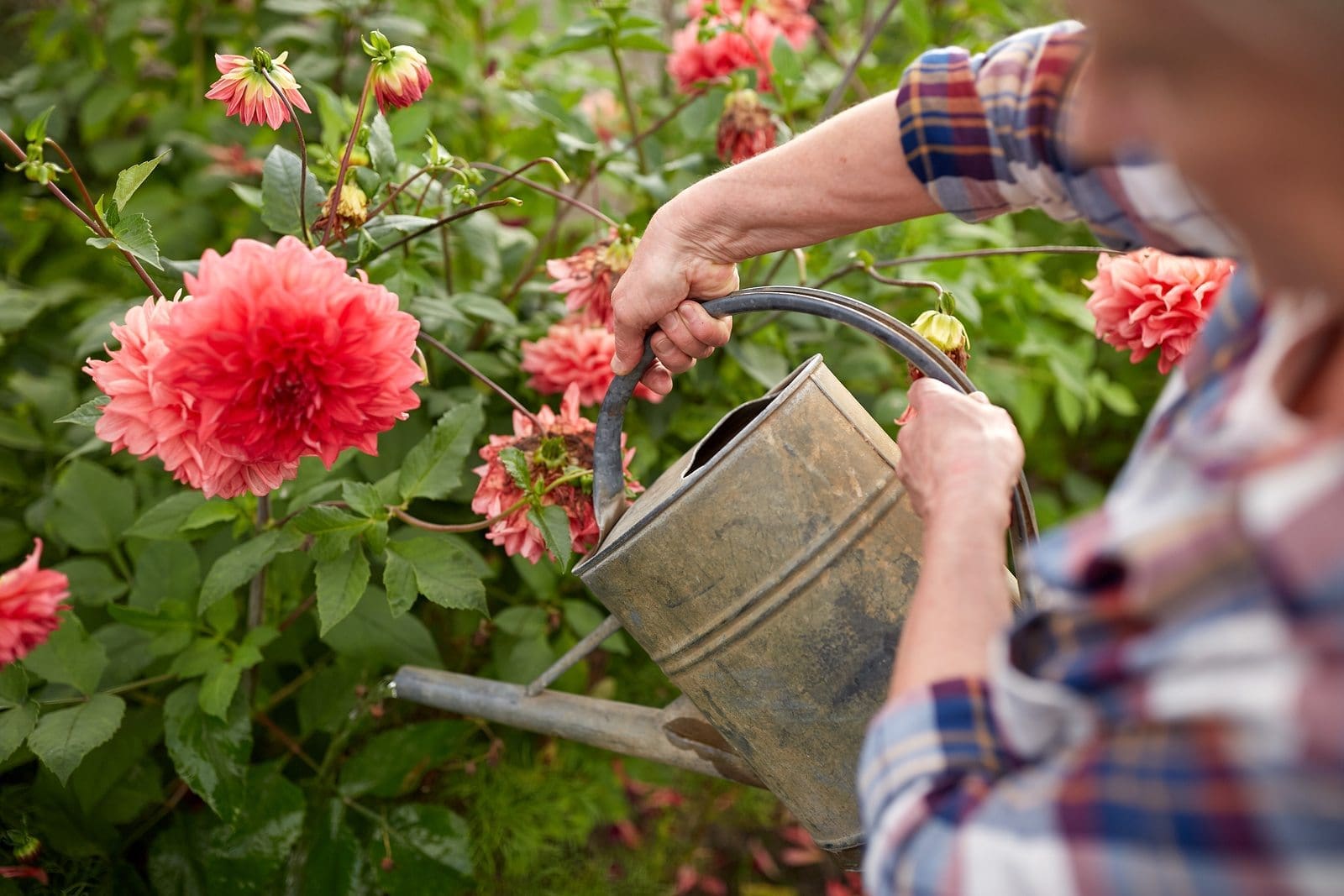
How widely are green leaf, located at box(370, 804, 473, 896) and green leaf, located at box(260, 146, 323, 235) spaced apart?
2.61 feet

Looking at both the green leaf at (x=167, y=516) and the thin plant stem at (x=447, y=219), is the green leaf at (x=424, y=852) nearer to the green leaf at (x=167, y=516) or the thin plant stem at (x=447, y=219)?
the green leaf at (x=167, y=516)

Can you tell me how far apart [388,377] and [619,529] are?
240 mm

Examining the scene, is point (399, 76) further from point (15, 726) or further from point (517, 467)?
point (15, 726)

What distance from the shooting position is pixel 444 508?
1.40 metres

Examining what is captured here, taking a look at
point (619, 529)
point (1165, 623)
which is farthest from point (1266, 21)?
point (619, 529)

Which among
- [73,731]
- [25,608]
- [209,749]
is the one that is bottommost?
[209,749]

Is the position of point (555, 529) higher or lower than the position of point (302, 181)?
lower

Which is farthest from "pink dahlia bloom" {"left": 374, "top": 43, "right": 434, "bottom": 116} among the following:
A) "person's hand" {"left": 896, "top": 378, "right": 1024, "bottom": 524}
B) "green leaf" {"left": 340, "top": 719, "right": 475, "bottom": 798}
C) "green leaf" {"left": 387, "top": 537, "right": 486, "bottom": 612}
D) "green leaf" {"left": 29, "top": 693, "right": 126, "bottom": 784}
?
"green leaf" {"left": 340, "top": 719, "right": 475, "bottom": 798}

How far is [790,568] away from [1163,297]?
1.62ft

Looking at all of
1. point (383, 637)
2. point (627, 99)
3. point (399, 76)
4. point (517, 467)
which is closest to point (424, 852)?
point (383, 637)

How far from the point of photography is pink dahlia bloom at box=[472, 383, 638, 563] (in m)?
1.03

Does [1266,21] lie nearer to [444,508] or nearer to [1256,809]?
[1256,809]

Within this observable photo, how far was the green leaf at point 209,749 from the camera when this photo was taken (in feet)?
3.76

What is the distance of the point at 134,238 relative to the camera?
0.97m
